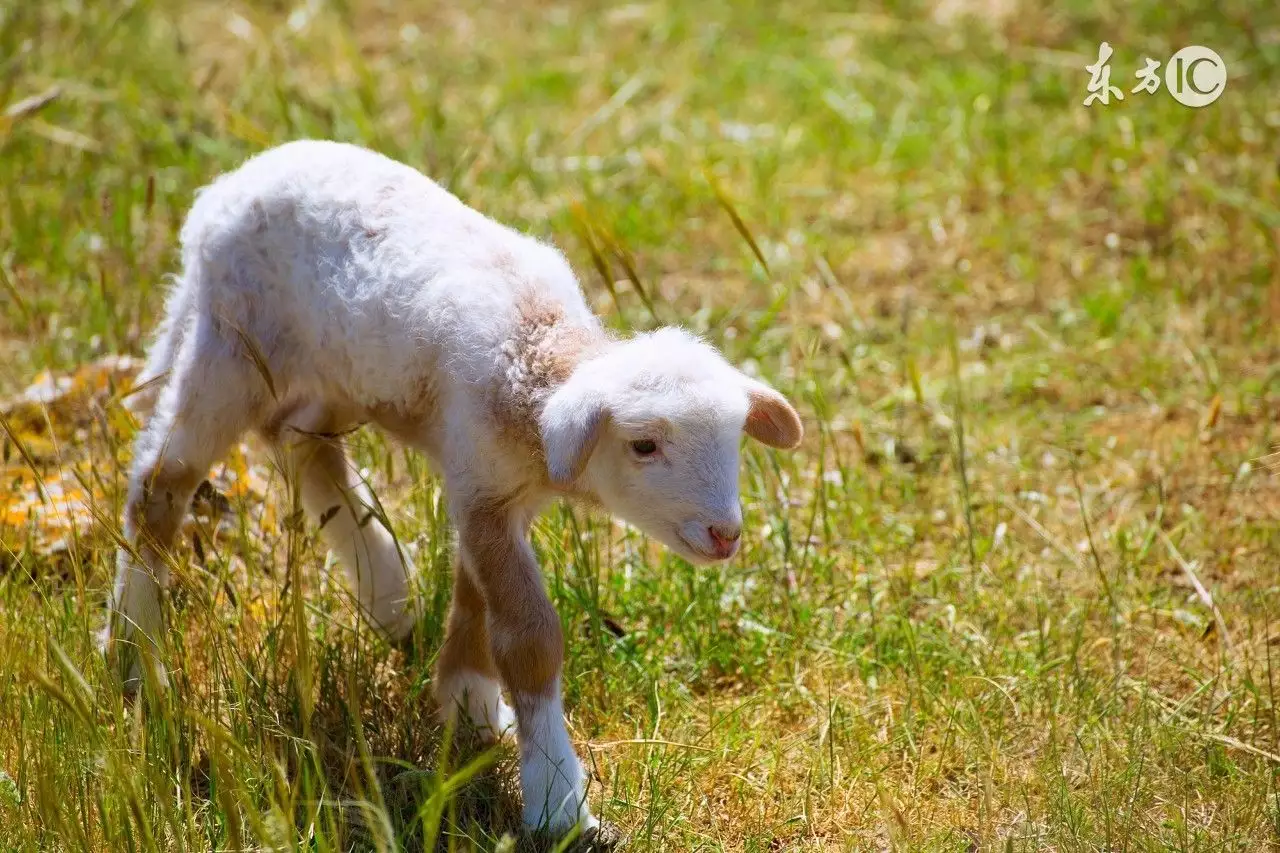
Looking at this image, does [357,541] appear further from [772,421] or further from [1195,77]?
[1195,77]

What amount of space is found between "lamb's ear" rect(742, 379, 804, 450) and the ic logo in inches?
177

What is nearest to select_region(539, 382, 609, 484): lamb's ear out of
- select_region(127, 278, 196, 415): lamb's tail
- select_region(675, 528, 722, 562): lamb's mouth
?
select_region(675, 528, 722, 562): lamb's mouth

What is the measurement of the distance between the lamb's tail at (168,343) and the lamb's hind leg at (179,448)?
9cm

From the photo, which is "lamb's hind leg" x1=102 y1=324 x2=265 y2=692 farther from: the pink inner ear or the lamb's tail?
the pink inner ear

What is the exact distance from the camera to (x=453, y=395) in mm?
3549

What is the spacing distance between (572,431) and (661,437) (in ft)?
0.67

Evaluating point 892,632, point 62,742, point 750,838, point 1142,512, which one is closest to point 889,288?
point 1142,512

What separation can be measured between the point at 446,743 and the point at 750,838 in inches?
47.0

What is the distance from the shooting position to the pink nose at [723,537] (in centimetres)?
321

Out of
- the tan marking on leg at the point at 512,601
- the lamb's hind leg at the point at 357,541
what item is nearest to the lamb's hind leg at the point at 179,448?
the lamb's hind leg at the point at 357,541

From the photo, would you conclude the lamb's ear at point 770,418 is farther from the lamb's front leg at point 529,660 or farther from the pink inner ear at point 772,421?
the lamb's front leg at point 529,660

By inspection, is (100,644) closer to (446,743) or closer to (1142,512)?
(446,743)
